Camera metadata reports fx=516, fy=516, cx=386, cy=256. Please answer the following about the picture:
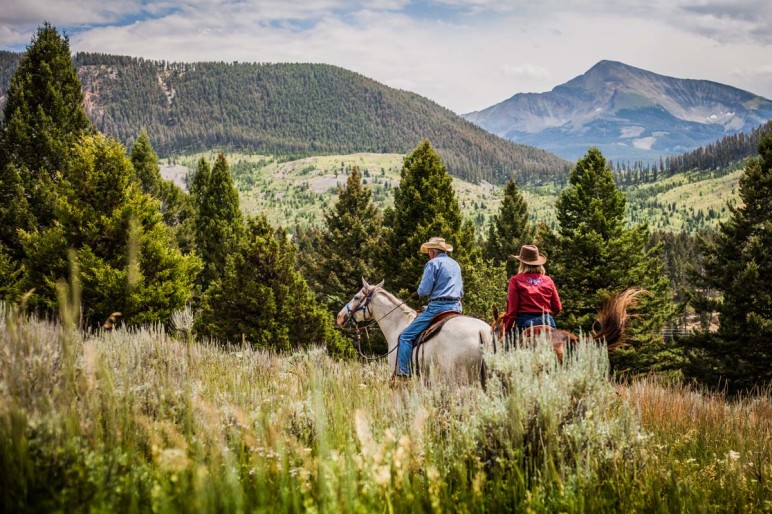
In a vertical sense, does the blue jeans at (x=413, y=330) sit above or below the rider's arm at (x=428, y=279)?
below

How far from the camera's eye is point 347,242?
34.8 meters

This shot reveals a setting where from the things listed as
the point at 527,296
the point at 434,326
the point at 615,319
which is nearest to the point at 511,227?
the point at 434,326

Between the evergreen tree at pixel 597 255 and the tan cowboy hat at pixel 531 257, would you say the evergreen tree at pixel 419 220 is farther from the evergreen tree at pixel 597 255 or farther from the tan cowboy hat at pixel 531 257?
the tan cowboy hat at pixel 531 257

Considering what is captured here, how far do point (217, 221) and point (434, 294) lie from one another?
1384 inches

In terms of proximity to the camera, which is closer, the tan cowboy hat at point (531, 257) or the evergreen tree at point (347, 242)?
the tan cowboy hat at point (531, 257)

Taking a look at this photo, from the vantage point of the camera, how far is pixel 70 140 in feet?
73.2

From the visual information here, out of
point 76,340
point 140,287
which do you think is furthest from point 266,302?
point 76,340

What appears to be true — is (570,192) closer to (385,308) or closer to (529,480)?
(385,308)

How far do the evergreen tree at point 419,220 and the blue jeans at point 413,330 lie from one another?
15.9 meters

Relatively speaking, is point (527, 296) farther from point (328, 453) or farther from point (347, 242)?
point (347, 242)

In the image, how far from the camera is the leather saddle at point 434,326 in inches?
341

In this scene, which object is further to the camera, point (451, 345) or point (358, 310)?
point (358, 310)

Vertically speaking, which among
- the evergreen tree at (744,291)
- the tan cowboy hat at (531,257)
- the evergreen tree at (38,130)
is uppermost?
the evergreen tree at (38,130)

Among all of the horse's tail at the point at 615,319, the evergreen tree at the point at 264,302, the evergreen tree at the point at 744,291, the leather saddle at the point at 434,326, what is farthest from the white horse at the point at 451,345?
the evergreen tree at the point at 744,291
